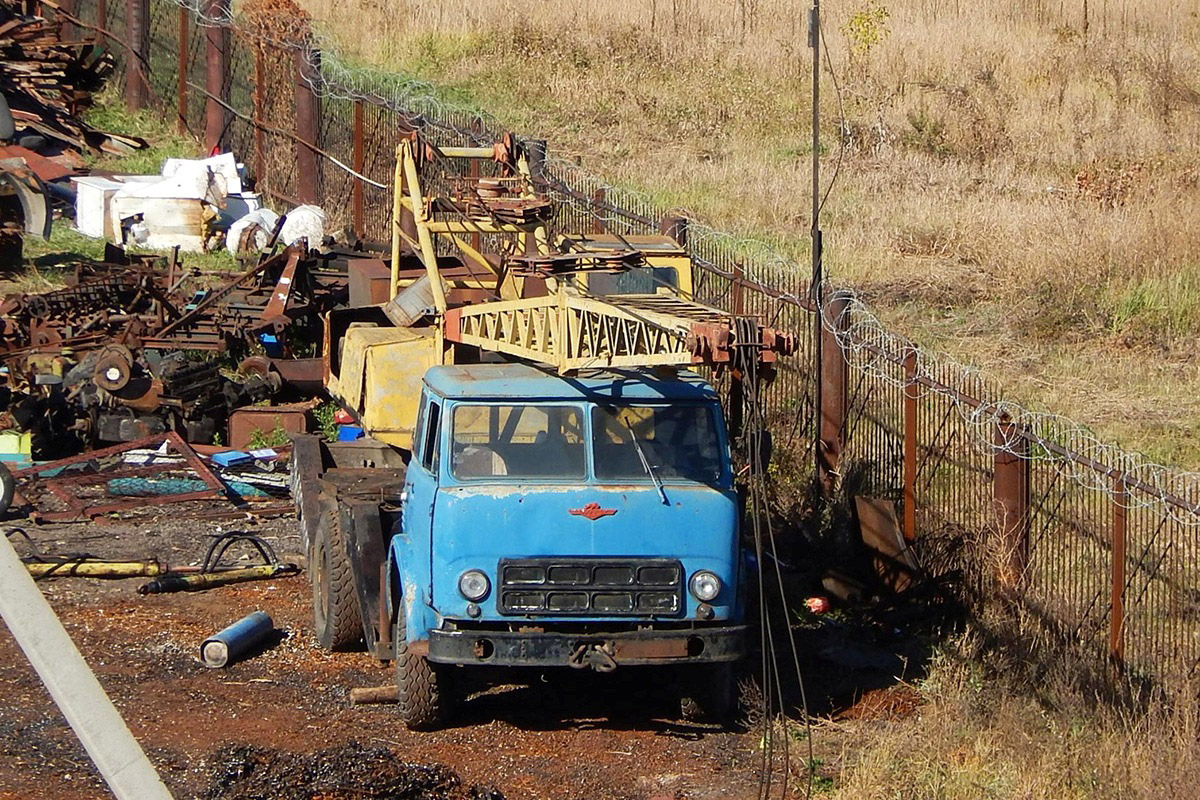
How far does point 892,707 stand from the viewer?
9516 millimetres

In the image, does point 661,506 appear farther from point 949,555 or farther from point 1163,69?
point 1163,69

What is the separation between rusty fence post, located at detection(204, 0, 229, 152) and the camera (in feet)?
88.9

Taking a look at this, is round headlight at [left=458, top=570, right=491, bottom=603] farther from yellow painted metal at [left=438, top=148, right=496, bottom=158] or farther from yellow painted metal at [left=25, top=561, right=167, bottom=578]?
yellow painted metal at [left=438, top=148, right=496, bottom=158]

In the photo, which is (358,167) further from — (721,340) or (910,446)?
(721,340)

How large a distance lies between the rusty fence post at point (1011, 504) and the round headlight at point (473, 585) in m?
3.66

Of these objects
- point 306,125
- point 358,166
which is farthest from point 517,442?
point 306,125

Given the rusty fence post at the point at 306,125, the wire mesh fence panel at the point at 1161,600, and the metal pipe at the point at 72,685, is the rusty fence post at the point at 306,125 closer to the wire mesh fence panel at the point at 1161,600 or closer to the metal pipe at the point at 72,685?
the wire mesh fence panel at the point at 1161,600

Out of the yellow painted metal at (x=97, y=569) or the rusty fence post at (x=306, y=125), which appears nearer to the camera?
the yellow painted metal at (x=97, y=569)

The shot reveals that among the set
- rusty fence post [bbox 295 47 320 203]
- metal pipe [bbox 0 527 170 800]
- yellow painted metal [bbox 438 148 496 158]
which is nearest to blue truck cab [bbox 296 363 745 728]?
yellow painted metal [bbox 438 148 496 158]

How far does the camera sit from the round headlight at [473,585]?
847 cm

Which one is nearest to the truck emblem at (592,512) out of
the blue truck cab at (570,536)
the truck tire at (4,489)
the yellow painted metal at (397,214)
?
the blue truck cab at (570,536)

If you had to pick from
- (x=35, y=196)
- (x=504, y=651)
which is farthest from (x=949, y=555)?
(x=35, y=196)

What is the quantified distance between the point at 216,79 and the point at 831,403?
17.9 metres

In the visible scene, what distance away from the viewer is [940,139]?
86.1 feet
